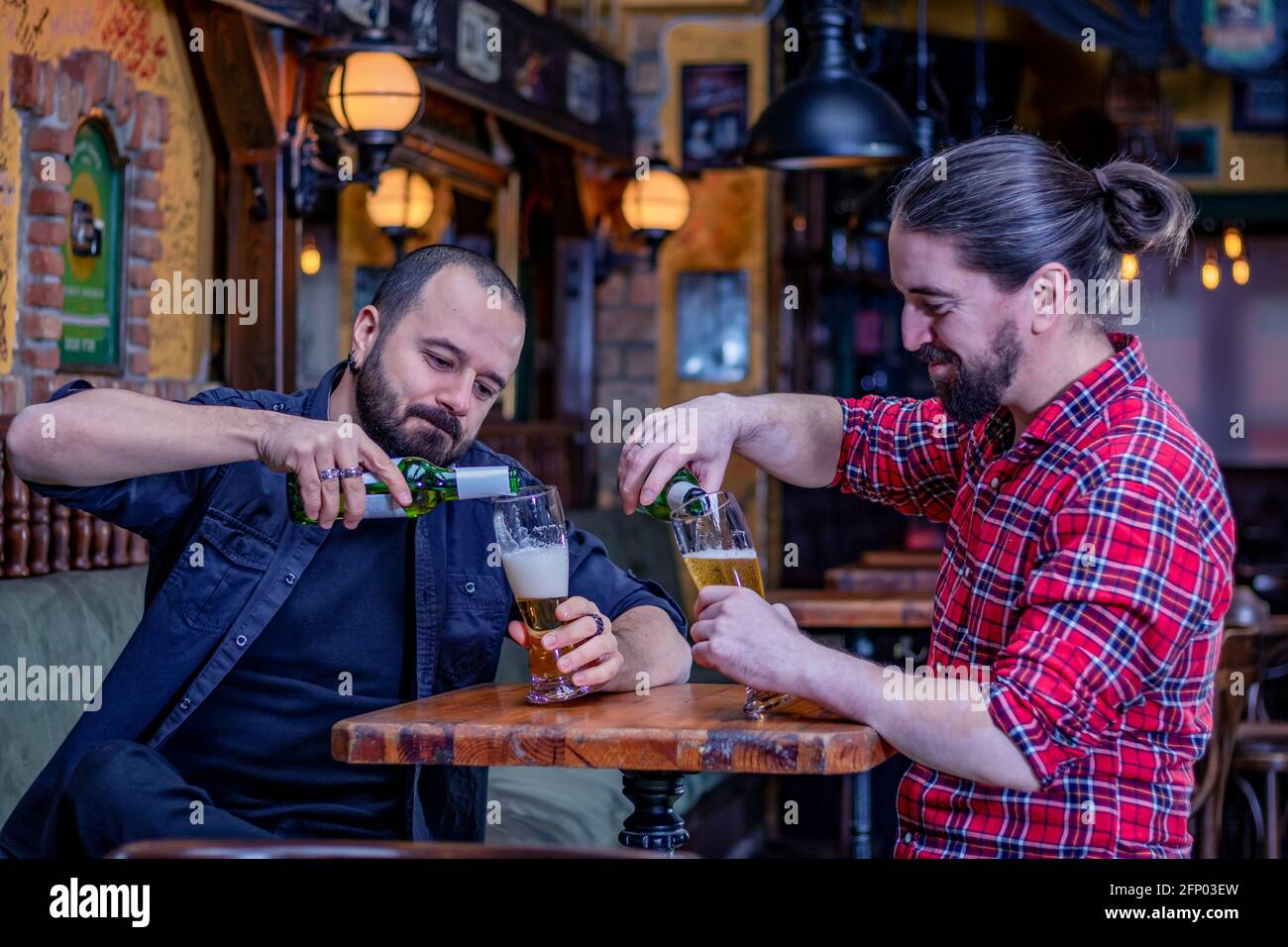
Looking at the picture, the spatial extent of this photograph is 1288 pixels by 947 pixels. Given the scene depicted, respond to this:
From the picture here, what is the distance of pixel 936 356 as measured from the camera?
1916 millimetres

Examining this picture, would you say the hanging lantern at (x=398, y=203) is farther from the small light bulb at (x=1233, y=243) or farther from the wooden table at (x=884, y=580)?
the small light bulb at (x=1233, y=243)

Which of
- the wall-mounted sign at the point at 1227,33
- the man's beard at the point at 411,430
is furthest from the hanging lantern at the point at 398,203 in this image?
the wall-mounted sign at the point at 1227,33

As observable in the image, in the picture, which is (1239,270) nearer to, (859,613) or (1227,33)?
(1227,33)

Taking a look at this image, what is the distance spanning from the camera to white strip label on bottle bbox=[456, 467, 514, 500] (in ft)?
7.00

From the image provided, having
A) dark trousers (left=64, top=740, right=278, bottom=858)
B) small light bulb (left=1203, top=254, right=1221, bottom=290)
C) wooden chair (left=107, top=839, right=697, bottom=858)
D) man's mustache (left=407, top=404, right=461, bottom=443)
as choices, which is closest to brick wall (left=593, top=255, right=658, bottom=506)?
small light bulb (left=1203, top=254, right=1221, bottom=290)

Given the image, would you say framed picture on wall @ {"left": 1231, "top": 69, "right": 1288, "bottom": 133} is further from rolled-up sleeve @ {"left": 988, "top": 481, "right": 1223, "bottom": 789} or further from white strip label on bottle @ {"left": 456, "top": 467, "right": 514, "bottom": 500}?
rolled-up sleeve @ {"left": 988, "top": 481, "right": 1223, "bottom": 789}

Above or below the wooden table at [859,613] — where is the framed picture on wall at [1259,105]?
above

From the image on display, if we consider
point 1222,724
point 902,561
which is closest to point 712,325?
point 902,561

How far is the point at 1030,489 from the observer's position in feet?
5.94

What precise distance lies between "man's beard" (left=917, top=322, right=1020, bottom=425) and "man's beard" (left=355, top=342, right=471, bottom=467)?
2.30 feet

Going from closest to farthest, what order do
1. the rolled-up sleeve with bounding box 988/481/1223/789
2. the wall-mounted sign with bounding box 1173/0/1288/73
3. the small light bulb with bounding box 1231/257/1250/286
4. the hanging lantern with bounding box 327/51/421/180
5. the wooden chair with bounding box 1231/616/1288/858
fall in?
the rolled-up sleeve with bounding box 988/481/1223/789 < the wooden chair with bounding box 1231/616/1288/858 < the hanging lantern with bounding box 327/51/421/180 < the wall-mounted sign with bounding box 1173/0/1288/73 < the small light bulb with bounding box 1231/257/1250/286

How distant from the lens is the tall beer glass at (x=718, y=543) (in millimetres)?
1930

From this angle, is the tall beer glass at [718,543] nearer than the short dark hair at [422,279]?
Yes
